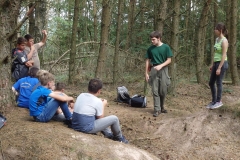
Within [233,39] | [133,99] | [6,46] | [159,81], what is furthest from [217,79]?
[233,39]

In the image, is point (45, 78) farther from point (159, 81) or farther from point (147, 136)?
point (159, 81)

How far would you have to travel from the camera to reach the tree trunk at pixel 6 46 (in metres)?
5.36

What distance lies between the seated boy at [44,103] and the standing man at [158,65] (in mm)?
2475

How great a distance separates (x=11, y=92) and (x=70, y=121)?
4.62ft

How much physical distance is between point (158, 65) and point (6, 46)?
3.31m

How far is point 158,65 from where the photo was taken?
6668 mm

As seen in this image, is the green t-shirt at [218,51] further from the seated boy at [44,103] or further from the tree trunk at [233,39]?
the tree trunk at [233,39]

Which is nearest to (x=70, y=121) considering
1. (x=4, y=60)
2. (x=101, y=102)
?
(x=101, y=102)

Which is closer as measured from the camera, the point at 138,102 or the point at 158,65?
the point at 158,65

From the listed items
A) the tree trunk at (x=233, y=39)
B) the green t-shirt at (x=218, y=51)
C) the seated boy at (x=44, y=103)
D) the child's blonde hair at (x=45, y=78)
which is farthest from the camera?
the tree trunk at (x=233, y=39)

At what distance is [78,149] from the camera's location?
4133 millimetres

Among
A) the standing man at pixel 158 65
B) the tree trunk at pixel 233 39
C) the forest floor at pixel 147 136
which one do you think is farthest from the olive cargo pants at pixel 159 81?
the tree trunk at pixel 233 39

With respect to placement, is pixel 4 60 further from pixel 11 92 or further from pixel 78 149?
pixel 78 149

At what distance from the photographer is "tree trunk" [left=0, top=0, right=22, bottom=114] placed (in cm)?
536
